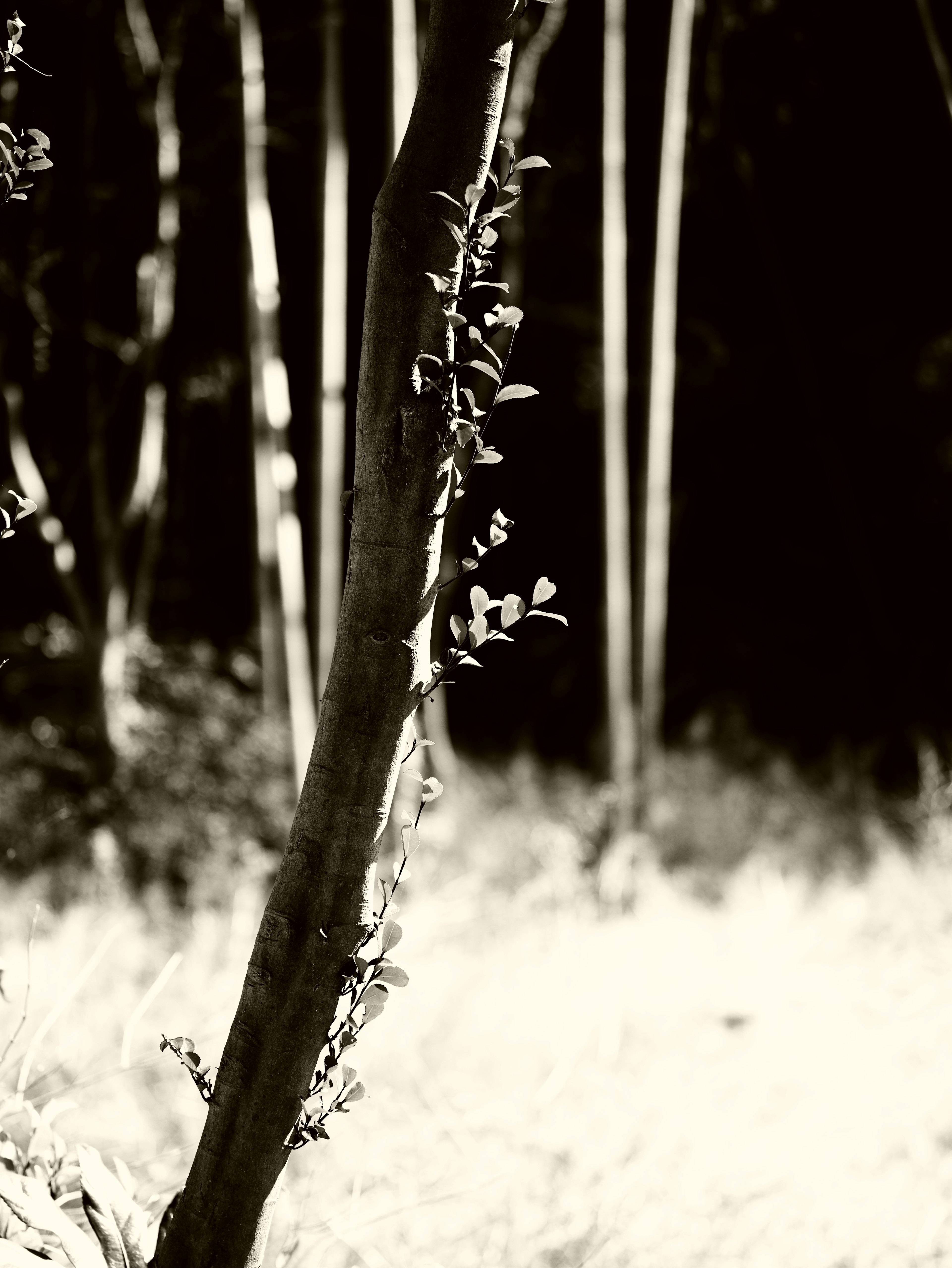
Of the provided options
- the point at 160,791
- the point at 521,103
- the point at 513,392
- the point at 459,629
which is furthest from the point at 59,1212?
the point at 521,103

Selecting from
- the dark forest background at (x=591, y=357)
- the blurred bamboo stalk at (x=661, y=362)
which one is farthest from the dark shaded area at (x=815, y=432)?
the blurred bamboo stalk at (x=661, y=362)

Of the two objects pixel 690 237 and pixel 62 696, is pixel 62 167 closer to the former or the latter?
pixel 62 696

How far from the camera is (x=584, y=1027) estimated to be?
2.58 meters

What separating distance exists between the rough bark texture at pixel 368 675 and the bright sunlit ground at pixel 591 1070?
278 mm

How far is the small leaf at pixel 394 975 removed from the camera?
104 cm

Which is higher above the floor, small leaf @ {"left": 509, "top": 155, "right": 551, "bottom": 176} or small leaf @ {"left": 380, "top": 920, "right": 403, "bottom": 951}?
small leaf @ {"left": 509, "top": 155, "right": 551, "bottom": 176}

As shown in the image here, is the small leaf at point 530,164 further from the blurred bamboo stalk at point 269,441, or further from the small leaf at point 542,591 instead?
the blurred bamboo stalk at point 269,441

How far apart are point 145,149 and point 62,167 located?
34 centimetres

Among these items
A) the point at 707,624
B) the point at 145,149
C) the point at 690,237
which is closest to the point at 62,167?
the point at 145,149

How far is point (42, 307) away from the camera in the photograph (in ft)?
12.2

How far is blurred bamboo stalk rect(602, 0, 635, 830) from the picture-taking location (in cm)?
359

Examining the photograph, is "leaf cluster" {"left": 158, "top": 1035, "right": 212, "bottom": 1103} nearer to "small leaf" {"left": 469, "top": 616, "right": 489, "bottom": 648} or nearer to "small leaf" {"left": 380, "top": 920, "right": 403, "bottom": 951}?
"small leaf" {"left": 380, "top": 920, "right": 403, "bottom": 951}

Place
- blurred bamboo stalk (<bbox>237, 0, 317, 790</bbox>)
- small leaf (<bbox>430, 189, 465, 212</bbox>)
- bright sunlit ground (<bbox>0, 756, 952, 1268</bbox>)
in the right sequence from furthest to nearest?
blurred bamboo stalk (<bbox>237, 0, 317, 790</bbox>), bright sunlit ground (<bbox>0, 756, 952, 1268</bbox>), small leaf (<bbox>430, 189, 465, 212</bbox>)

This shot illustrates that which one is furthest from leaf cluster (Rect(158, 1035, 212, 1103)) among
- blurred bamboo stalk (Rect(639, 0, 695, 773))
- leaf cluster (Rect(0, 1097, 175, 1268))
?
blurred bamboo stalk (Rect(639, 0, 695, 773))
